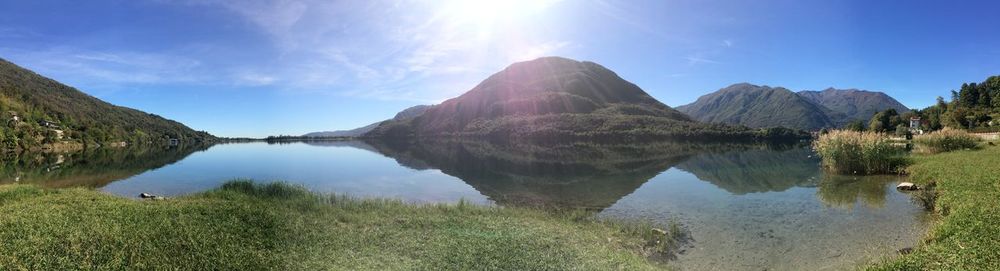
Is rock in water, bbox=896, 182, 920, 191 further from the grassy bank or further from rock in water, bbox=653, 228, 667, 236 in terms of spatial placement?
the grassy bank

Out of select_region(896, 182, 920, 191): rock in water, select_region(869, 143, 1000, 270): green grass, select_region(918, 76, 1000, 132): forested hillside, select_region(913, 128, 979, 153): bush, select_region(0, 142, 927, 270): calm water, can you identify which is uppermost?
select_region(918, 76, 1000, 132): forested hillside

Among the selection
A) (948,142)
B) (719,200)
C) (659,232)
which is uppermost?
(948,142)

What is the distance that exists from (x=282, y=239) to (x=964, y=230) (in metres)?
18.2

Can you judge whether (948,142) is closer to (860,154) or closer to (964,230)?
(860,154)

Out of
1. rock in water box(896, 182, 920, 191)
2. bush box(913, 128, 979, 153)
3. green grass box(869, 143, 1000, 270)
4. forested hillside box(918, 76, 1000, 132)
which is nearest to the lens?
green grass box(869, 143, 1000, 270)

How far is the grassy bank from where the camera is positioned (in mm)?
11203

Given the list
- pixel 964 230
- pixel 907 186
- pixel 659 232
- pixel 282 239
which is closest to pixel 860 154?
pixel 907 186

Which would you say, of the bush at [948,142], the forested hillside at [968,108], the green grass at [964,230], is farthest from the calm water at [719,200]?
the forested hillside at [968,108]

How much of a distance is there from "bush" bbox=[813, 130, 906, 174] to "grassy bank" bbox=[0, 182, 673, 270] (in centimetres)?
2731

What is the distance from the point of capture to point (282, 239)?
1388 cm

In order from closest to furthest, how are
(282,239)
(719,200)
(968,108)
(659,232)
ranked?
(282,239) → (659,232) → (719,200) → (968,108)

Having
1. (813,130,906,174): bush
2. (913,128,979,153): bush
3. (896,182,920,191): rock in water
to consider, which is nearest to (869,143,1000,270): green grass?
(896,182,920,191): rock in water

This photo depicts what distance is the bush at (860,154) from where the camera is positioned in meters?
36.0

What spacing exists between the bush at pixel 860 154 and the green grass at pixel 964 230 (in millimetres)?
14322
